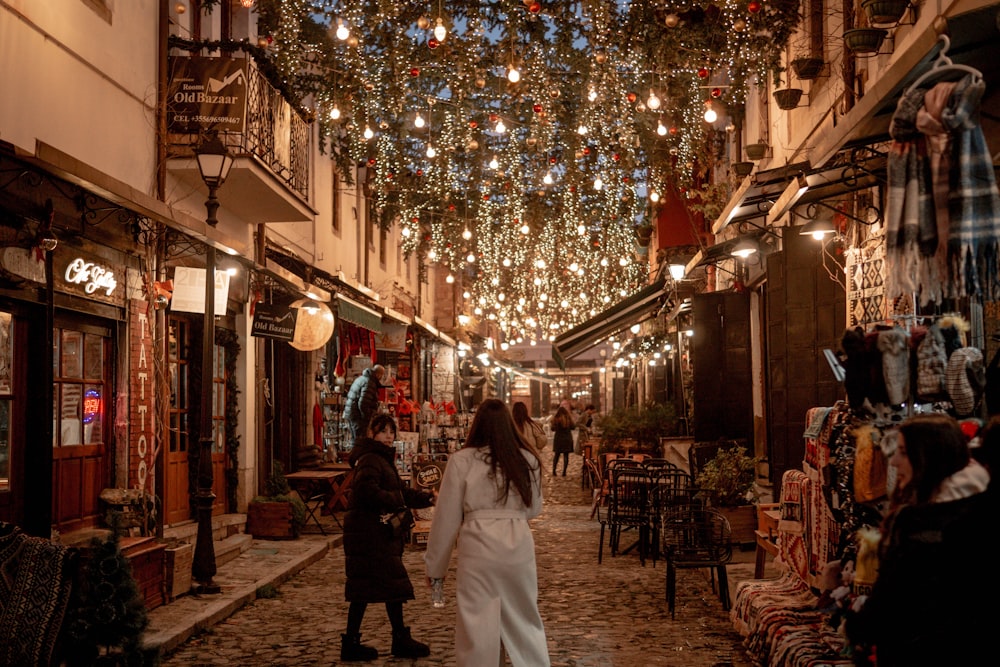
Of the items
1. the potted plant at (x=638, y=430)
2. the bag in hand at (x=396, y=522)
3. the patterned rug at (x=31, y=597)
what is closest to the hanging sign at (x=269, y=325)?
the bag in hand at (x=396, y=522)

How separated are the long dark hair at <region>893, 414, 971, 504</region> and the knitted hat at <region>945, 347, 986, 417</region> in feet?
3.55

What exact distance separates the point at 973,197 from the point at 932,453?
1197 millimetres

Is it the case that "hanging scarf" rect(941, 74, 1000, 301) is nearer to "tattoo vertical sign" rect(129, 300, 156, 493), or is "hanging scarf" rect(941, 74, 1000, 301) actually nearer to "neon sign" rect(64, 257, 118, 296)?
"neon sign" rect(64, 257, 118, 296)

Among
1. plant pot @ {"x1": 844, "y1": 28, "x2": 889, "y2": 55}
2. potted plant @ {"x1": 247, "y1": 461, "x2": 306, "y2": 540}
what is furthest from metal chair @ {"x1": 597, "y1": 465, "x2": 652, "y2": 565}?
plant pot @ {"x1": 844, "y1": 28, "x2": 889, "y2": 55}

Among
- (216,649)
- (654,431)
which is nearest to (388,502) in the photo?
(216,649)

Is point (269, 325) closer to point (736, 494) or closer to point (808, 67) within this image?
point (736, 494)

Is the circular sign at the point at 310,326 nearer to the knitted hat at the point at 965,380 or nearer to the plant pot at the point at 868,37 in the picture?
the plant pot at the point at 868,37

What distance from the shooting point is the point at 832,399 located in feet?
37.5

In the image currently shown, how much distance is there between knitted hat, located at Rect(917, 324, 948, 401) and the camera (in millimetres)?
5262

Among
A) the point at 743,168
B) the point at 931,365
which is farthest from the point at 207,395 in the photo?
the point at 743,168

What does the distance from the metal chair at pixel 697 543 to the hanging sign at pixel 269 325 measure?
7.08m

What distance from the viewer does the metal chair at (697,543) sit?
9617 mm

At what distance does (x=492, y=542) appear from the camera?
Answer: 20.5ft

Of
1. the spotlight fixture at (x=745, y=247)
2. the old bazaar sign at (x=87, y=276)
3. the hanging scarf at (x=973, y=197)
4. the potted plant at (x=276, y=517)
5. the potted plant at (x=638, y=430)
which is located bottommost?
the potted plant at (x=276, y=517)
